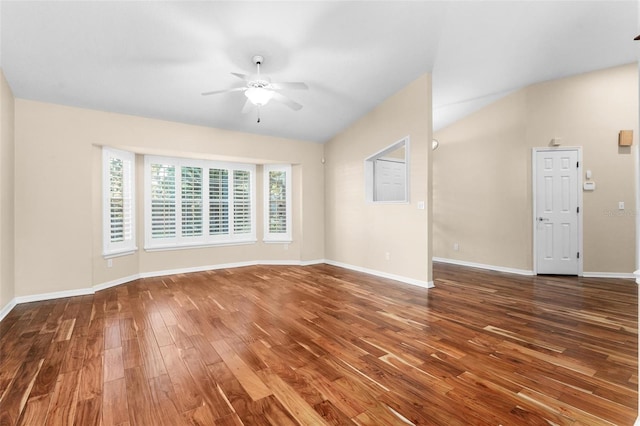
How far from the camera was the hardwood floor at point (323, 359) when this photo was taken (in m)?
1.62

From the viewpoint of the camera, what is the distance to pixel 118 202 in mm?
4609

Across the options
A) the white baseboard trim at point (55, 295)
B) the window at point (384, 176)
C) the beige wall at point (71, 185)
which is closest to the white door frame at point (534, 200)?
the window at point (384, 176)

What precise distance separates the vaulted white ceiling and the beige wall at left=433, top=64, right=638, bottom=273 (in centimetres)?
41

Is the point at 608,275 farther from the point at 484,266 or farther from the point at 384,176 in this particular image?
the point at 384,176

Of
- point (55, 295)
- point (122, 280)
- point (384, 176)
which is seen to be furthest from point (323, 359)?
point (384, 176)

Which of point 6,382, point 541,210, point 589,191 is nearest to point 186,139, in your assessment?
point 6,382

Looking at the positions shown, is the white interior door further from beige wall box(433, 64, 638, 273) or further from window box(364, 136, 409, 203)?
window box(364, 136, 409, 203)

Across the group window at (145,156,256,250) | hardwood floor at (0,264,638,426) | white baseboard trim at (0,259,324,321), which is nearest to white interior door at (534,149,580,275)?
hardwood floor at (0,264,638,426)

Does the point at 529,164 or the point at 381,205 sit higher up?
the point at 529,164

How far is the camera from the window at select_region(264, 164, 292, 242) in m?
6.25

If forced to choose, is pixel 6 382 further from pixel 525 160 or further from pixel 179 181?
pixel 525 160

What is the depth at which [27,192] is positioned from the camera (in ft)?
12.1

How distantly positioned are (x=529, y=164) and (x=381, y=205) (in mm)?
2717

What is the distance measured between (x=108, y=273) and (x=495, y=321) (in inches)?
205
